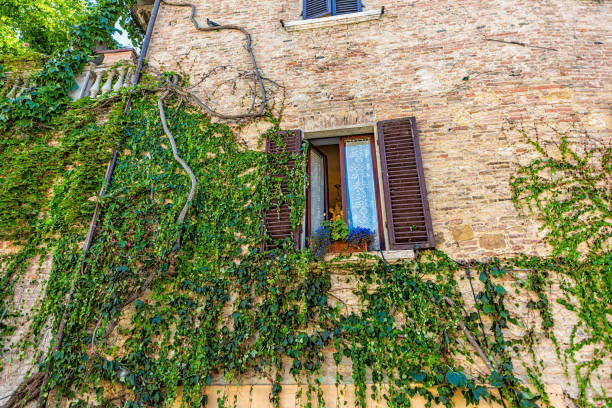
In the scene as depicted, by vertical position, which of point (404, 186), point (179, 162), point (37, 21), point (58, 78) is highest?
point (37, 21)

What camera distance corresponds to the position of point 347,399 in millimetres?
3260

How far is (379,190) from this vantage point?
4.40 metres

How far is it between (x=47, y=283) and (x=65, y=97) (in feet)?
10.2

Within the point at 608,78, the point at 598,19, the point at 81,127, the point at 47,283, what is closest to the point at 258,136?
the point at 81,127

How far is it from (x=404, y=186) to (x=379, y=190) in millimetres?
359

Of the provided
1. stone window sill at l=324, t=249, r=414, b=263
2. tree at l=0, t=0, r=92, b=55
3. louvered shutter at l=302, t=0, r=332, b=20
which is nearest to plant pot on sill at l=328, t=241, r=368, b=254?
stone window sill at l=324, t=249, r=414, b=263

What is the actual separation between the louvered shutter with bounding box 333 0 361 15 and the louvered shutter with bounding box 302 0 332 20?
0.12 m

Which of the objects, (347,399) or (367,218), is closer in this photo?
(347,399)

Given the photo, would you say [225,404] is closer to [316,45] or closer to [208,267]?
[208,267]

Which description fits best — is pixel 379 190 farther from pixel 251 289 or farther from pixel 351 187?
pixel 251 289

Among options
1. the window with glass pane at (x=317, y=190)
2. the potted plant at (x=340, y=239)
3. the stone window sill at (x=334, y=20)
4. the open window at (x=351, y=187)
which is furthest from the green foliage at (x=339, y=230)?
the stone window sill at (x=334, y=20)

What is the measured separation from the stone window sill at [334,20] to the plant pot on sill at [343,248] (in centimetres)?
382

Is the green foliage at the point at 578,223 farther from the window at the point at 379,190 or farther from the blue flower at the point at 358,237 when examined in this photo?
the blue flower at the point at 358,237

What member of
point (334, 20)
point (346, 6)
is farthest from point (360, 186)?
point (346, 6)
